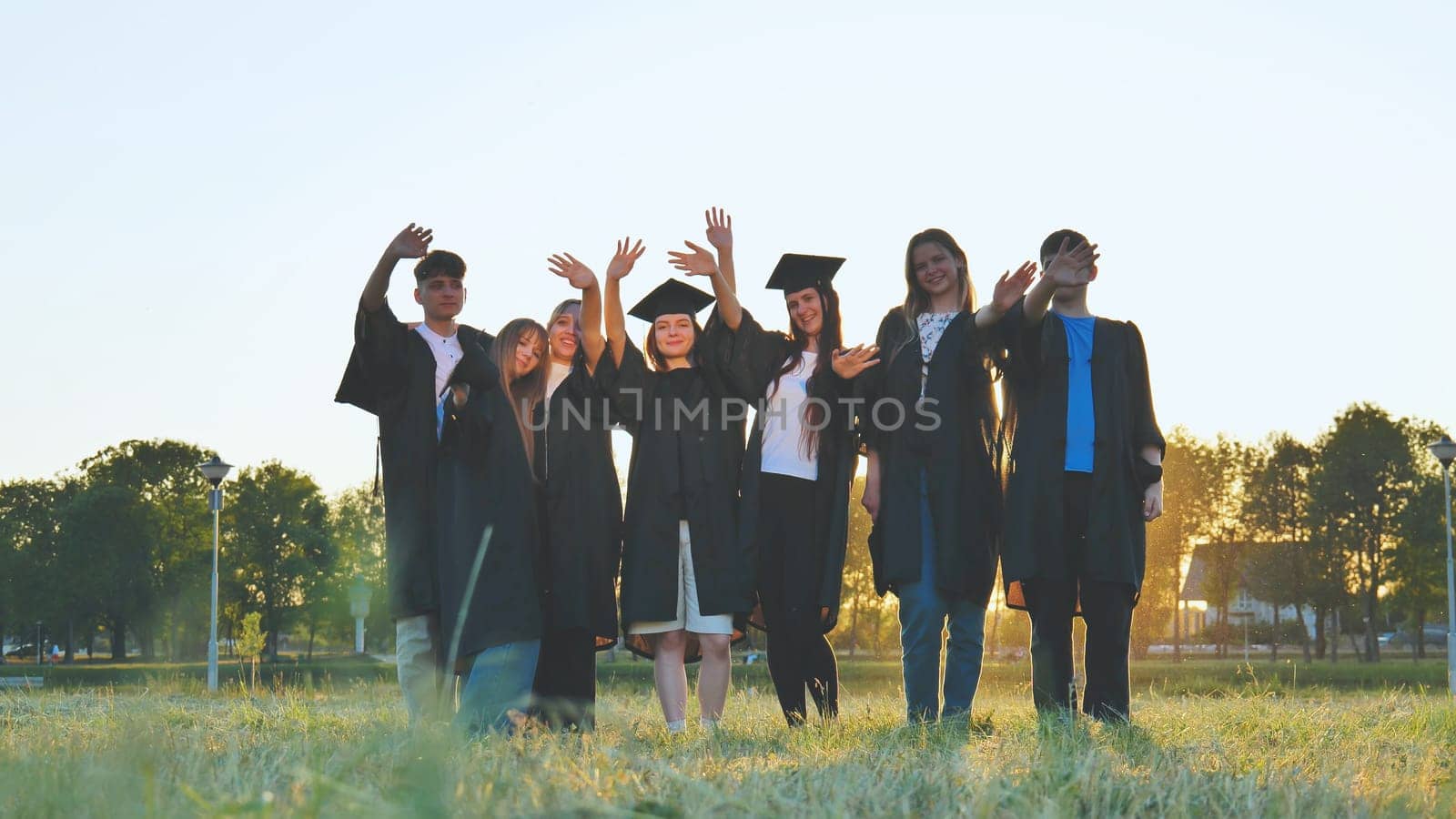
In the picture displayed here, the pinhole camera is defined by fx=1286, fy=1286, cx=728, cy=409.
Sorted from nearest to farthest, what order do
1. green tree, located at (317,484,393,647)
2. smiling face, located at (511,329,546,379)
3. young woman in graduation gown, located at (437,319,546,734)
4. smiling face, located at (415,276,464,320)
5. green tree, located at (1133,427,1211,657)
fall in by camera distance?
1. young woman in graduation gown, located at (437,319,546,734)
2. smiling face, located at (415,276,464,320)
3. smiling face, located at (511,329,546,379)
4. green tree, located at (1133,427,1211,657)
5. green tree, located at (317,484,393,647)

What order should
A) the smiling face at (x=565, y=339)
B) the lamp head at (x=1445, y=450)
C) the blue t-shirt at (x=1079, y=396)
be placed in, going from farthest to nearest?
the lamp head at (x=1445, y=450)
the smiling face at (x=565, y=339)
the blue t-shirt at (x=1079, y=396)

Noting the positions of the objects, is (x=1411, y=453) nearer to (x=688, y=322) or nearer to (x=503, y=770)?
(x=688, y=322)

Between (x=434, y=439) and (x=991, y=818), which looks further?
(x=434, y=439)

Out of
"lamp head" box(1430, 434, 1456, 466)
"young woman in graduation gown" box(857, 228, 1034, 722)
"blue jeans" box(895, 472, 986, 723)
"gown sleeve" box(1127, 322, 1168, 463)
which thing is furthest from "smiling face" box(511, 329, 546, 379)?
"lamp head" box(1430, 434, 1456, 466)

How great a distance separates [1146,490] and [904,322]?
1.50 metres

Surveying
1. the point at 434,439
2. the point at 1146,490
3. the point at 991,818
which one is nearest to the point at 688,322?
the point at 434,439

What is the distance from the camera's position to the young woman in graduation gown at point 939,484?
20.6 feet

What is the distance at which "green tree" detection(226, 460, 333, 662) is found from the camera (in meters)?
57.2

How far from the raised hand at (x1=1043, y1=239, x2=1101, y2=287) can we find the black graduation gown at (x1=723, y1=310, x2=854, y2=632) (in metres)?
1.45

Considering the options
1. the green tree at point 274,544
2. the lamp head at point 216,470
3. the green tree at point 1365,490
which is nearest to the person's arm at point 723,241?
the lamp head at point 216,470

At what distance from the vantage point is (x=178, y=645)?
59.8m

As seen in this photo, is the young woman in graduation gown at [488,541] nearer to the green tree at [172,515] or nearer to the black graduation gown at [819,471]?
the black graduation gown at [819,471]

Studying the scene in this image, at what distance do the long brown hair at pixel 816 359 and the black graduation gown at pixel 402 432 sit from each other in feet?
6.16

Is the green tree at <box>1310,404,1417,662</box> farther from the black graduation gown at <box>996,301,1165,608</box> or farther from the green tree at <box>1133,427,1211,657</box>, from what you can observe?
the black graduation gown at <box>996,301,1165,608</box>
